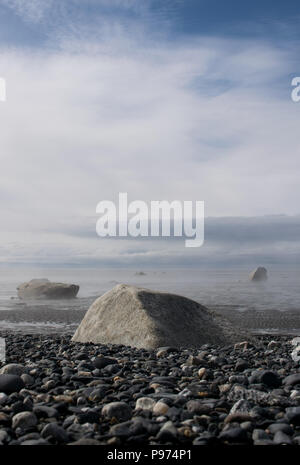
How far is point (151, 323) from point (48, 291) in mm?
19203

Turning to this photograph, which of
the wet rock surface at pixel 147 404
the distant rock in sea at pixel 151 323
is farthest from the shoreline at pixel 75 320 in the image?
the wet rock surface at pixel 147 404

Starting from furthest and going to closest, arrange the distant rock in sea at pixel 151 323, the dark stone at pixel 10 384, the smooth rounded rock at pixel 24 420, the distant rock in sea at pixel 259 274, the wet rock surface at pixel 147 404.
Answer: the distant rock in sea at pixel 259 274
the distant rock in sea at pixel 151 323
the dark stone at pixel 10 384
the smooth rounded rock at pixel 24 420
the wet rock surface at pixel 147 404

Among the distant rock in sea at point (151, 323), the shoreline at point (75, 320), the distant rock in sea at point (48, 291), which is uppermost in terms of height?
the distant rock in sea at point (151, 323)

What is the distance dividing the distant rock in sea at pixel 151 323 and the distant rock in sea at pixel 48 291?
16.6 metres

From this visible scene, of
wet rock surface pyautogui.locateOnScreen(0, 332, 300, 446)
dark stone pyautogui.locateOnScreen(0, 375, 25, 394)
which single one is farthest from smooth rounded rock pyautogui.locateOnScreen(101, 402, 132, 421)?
dark stone pyautogui.locateOnScreen(0, 375, 25, 394)

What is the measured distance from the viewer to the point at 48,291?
28250 millimetres

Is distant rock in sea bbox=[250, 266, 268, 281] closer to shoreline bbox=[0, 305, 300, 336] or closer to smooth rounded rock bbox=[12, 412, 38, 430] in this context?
shoreline bbox=[0, 305, 300, 336]

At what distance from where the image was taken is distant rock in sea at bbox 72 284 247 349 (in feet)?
33.0

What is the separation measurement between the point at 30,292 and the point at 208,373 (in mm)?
23998

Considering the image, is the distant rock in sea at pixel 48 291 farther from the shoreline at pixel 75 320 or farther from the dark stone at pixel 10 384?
the dark stone at pixel 10 384

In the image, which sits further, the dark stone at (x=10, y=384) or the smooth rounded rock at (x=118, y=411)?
the dark stone at (x=10, y=384)

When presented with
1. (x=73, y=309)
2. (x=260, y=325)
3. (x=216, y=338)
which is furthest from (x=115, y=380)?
(x=73, y=309)

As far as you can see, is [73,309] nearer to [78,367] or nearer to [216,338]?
[216,338]

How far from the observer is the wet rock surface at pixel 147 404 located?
3.87 m
